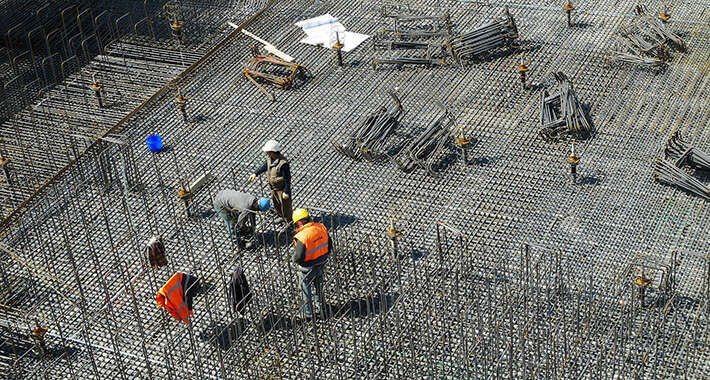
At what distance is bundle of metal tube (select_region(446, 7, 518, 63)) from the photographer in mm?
22938

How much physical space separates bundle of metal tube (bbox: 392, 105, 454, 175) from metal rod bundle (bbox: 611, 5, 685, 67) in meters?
4.16

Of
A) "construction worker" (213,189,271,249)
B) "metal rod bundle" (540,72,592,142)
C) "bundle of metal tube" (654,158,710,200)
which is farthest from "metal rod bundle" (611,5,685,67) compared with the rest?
"construction worker" (213,189,271,249)

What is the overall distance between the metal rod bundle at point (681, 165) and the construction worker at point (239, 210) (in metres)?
6.34

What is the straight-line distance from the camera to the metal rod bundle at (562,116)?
20594 mm

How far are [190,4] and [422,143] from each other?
7900 millimetres

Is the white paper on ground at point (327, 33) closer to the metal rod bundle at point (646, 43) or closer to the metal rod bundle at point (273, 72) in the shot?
the metal rod bundle at point (273, 72)

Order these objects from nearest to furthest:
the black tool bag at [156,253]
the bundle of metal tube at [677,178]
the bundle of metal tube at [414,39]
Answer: the black tool bag at [156,253] → the bundle of metal tube at [677,178] → the bundle of metal tube at [414,39]

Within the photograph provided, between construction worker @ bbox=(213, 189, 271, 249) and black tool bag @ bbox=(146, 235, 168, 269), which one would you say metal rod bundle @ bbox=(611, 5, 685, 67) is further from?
black tool bag @ bbox=(146, 235, 168, 269)

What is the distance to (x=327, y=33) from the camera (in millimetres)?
24344

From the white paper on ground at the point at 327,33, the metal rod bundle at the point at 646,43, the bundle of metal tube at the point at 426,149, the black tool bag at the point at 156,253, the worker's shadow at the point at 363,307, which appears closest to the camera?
the worker's shadow at the point at 363,307

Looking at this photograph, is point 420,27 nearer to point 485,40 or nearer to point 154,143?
point 485,40

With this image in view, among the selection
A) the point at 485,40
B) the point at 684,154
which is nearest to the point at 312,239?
the point at 684,154

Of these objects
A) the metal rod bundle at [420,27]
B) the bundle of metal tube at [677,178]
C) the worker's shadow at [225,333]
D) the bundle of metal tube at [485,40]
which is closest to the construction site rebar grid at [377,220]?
the worker's shadow at [225,333]

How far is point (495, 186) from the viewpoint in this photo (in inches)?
770
